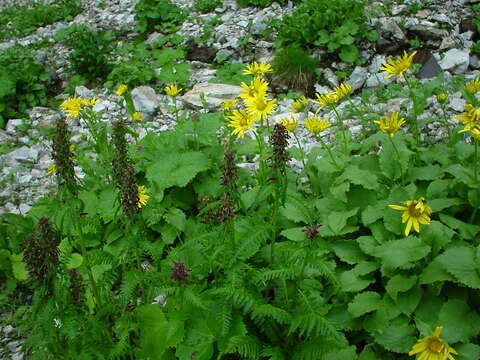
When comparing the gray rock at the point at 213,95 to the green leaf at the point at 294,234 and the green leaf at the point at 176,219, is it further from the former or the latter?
the green leaf at the point at 294,234

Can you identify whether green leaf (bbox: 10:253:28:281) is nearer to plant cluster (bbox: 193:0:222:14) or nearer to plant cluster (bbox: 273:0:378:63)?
plant cluster (bbox: 273:0:378:63)

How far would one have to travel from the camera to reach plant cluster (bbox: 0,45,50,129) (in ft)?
17.1

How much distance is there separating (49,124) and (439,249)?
433cm

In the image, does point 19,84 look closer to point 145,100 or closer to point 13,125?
point 13,125

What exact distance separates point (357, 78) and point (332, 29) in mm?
770

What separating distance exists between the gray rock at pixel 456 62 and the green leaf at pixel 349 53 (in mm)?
942

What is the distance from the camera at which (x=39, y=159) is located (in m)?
4.50

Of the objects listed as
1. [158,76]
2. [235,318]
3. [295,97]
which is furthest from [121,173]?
[158,76]

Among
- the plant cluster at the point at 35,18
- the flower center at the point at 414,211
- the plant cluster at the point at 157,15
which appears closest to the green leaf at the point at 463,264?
the flower center at the point at 414,211

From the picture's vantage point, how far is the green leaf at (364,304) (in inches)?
86.7

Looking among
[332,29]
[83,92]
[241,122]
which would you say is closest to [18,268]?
[241,122]

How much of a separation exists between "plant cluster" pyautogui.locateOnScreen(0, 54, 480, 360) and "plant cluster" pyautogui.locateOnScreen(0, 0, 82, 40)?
571 cm

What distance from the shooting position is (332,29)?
17.3 ft

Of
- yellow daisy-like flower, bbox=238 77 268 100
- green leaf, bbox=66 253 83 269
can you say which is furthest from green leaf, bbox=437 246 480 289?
green leaf, bbox=66 253 83 269
